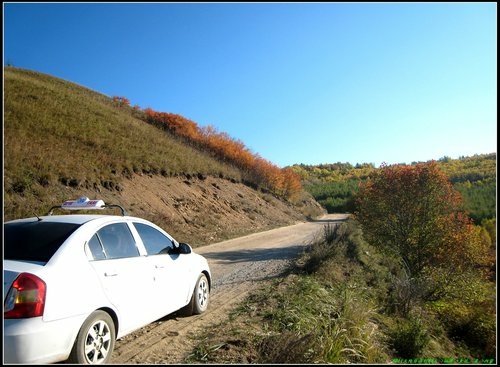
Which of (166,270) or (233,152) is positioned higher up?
(233,152)

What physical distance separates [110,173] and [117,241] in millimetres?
17204

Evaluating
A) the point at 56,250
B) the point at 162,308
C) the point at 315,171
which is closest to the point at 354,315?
the point at 162,308

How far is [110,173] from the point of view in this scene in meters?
21.0

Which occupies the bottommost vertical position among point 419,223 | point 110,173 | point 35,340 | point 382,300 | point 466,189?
point 382,300

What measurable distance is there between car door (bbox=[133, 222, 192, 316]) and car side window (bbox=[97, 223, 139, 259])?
27 centimetres

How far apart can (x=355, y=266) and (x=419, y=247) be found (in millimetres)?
12854

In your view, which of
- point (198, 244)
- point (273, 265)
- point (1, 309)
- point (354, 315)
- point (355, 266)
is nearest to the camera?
point (1, 309)

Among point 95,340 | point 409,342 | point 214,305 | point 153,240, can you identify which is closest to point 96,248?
point 95,340

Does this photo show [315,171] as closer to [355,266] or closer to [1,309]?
[355,266]

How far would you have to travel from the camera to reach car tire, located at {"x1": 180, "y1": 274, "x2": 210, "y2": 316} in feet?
21.1

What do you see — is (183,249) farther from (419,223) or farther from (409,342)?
(419,223)

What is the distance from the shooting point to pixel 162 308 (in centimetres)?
544

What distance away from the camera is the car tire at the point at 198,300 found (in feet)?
21.1

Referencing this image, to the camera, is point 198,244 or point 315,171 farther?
point 315,171
